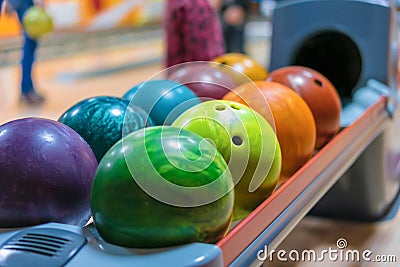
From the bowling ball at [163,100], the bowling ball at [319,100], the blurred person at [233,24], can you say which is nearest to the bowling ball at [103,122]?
the bowling ball at [163,100]

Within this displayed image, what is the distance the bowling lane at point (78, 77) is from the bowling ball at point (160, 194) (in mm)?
2160

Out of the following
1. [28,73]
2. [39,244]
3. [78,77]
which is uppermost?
[39,244]

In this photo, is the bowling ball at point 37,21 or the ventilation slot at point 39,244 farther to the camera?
the bowling ball at point 37,21

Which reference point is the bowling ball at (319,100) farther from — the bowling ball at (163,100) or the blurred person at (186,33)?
the blurred person at (186,33)

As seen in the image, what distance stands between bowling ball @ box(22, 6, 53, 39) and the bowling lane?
0.42 m

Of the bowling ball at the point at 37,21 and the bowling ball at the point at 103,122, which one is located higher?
the bowling ball at the point at 103,122

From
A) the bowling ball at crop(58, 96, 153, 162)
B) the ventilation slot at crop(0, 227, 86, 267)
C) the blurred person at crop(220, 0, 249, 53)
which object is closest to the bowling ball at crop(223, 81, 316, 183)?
the bowling ball at crop(58, 96, 153, 162)

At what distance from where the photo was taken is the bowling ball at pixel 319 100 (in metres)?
1.41

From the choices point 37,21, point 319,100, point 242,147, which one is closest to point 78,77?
point 37,21

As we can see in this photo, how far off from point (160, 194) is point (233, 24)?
3.57m

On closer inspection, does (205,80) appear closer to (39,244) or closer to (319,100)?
(319,100)

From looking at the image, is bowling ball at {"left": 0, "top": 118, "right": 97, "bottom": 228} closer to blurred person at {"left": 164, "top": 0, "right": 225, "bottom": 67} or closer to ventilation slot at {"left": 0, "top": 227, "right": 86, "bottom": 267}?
ventilation slot at {"left": 0, "top": 227, "right": 86, "bottom": 267}

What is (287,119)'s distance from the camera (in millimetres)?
1209

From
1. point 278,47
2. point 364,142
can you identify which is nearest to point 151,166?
point 364,142
